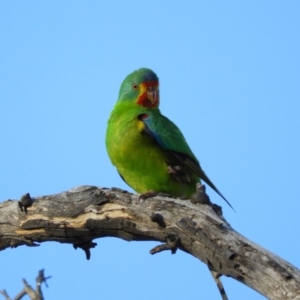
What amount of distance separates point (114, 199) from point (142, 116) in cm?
204

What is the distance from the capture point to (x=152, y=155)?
798 cm

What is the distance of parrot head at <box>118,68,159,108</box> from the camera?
8773mm

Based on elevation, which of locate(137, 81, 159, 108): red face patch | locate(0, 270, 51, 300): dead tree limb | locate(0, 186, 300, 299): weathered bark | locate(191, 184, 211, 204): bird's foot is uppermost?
locate(137, 81, 159, 108): red face patch

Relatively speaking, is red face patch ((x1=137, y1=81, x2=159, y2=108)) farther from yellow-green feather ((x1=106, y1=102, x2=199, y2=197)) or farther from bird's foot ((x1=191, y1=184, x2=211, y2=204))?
bird's foot ((x1=191, y1=184, x2=211, y2=204))

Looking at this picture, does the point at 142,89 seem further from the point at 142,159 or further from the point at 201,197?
the point at 201,197

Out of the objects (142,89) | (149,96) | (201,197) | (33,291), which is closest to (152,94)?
(149,96)

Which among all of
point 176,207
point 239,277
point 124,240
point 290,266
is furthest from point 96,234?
point 290,266

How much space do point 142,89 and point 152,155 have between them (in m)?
1.23

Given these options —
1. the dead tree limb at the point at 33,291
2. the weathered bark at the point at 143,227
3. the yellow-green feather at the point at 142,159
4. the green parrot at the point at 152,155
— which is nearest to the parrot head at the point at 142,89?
the green parrot at the point at 152,155

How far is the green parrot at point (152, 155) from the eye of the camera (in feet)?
26.1

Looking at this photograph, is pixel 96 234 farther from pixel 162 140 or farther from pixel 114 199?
pixel 162 140

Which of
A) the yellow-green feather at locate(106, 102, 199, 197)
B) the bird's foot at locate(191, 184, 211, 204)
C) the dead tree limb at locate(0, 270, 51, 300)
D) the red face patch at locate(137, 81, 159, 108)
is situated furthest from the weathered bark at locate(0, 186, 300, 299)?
the red face patch at locate(137, 81, 159, 108)

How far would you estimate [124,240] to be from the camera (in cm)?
643

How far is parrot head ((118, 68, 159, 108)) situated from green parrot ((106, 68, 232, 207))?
38 cm
